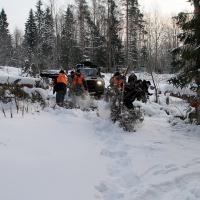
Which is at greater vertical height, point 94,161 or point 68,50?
point 68,50

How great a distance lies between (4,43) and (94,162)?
5290cm

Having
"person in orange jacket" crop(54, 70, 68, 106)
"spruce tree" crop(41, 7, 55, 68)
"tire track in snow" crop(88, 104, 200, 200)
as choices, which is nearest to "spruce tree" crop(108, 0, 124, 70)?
"spruce tree" crop(41, 7, 55, 68)

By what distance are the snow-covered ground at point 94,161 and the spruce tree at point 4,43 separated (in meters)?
43.9

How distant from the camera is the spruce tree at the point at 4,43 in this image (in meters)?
54.9

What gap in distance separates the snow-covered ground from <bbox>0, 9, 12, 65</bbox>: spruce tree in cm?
4391

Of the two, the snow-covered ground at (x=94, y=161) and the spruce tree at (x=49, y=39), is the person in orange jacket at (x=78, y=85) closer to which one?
the snow-covered ground at (x=94, y=161)

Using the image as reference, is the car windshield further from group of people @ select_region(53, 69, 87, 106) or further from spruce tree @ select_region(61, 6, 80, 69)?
spruce tree @ select_region(61, 6, 80, 69)

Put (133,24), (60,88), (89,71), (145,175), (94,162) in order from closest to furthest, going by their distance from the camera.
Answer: (145,175)
(94,162)
(60,88)
(89,71)
(133,24)

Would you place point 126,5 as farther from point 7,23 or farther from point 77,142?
point 77,142

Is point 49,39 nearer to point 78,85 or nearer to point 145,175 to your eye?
point 78,85

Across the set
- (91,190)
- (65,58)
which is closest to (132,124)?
(91,190)

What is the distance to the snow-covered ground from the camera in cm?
614

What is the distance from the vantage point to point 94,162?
7.96 m

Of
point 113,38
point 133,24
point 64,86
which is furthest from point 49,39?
point 64,86
